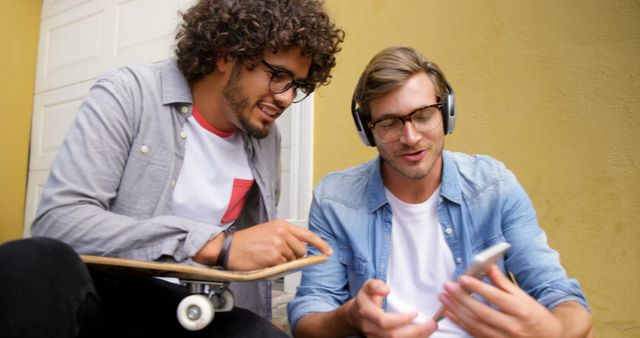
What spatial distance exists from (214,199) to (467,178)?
93cm

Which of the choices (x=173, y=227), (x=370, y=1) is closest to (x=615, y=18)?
(x=370, y=1)

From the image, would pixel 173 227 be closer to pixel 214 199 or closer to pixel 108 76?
pixel 214 199

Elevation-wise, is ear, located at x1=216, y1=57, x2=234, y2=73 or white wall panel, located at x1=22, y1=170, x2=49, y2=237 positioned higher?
ear, located at x1=216, y1=57, x2=234, y2=73

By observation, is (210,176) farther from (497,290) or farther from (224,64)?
(497,290)

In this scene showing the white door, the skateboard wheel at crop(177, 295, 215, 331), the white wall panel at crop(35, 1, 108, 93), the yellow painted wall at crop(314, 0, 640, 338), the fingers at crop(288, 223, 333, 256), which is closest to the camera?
the skateboard wheel at crop(177, 295, 215, 331)

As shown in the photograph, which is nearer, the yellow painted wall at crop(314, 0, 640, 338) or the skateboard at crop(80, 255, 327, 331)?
the skateboard at crop(80, 255, 327, 331)

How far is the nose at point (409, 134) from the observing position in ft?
4.83

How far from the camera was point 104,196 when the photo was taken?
1.34 metres

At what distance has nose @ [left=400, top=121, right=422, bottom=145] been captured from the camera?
1.47m

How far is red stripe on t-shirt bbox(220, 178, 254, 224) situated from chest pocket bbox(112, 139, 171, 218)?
269 millimetres

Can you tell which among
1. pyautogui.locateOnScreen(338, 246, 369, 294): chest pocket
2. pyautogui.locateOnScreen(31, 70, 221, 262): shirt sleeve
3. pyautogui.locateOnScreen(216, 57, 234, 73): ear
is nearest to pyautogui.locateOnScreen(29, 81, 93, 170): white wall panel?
pyautogui.locateOnScreen(216, 57, 234, 73): ear

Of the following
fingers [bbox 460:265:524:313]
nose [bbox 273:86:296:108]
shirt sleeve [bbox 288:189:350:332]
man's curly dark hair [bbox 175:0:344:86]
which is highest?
man's curly dark hair [bbox 175:0:344:86]

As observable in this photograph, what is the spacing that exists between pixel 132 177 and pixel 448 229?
109 cm

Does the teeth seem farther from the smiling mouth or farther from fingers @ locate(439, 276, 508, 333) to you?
fingers @ locate(439, 276, 508, 333)
